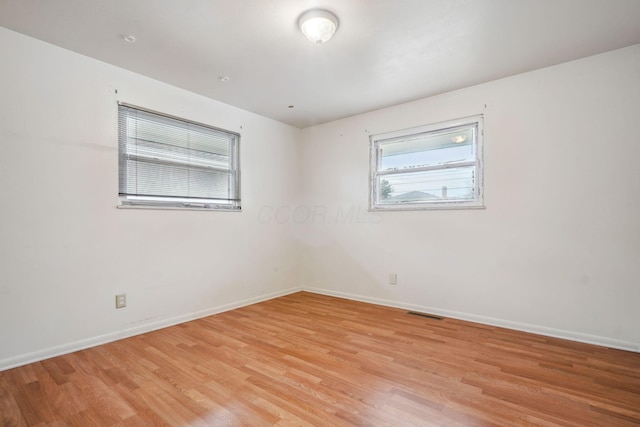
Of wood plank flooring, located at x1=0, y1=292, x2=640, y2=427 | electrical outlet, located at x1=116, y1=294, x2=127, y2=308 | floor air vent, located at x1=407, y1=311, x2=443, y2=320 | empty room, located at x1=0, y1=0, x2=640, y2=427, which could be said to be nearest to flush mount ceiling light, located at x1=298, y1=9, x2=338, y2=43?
empty room, located at x1=0, y1=0, x2=640, y2=427

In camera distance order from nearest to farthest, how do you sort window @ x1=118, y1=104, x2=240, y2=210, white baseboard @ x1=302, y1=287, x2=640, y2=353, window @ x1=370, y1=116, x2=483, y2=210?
white baseboard @ x1=302, y1=287, x2=640, y2=353, window @ x1=118, y1=104, x2=240, y2=210, window @ x1=370, y1=116, x2=483, y2=210

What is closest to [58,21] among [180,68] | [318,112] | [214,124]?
[180,68]

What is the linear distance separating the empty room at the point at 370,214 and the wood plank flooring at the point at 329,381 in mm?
18

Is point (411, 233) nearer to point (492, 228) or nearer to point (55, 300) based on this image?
point (492, 228)

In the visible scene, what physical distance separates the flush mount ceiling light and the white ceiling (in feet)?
0.18

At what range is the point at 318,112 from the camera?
4.15 meters

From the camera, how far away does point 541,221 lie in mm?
2922

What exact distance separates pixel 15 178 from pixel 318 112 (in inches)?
125

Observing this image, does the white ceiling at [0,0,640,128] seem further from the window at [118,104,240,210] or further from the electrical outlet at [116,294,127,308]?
the electrical outlet at [116,294,127,308]

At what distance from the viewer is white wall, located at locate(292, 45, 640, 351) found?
2596 millimetres

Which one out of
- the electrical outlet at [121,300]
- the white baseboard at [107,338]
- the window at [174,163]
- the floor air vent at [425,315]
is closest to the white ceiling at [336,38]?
the window at [174,163]

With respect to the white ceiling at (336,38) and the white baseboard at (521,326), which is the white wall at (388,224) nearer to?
the white baseboard at (521,326)

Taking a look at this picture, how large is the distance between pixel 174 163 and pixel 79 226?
1.09 meters

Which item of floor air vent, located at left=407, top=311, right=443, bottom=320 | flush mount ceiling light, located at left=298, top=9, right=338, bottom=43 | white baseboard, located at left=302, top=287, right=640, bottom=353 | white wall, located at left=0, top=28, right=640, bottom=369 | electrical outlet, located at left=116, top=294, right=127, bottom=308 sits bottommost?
floor air vent, located at left=407, top=311, right=443, bottom=320
